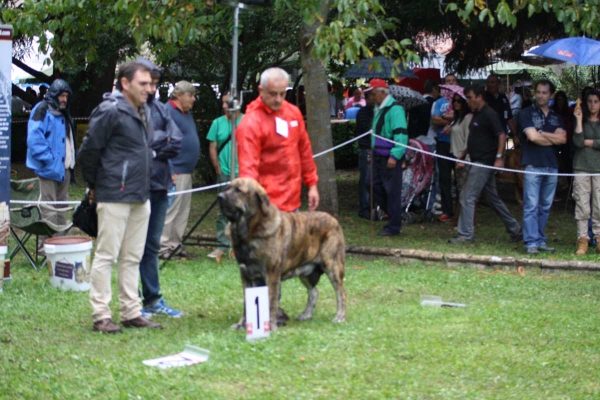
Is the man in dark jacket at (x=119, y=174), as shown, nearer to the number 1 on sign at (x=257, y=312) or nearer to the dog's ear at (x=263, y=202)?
the dog's ear at (x=263, y=202)

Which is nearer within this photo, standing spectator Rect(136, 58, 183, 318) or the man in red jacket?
the man in red jacket

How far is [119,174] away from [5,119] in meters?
3.25

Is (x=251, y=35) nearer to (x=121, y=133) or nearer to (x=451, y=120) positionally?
(x=451, y=120)

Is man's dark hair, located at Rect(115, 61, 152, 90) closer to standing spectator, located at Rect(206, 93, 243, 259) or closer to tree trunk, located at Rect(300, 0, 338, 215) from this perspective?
standing spectator, located at Rect(206, 93, 243, 259)

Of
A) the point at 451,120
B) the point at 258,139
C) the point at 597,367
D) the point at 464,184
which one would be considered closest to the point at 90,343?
the point at 258,139

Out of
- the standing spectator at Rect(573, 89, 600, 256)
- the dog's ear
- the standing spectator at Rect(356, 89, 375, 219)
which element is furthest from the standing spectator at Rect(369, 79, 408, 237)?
the dog's ear

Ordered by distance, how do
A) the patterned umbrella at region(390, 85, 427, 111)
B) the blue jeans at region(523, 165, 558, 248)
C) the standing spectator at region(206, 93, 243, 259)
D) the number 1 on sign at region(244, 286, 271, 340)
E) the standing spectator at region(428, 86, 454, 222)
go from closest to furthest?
the number 1 on sign at region(244, 286, 271, 340), the standing spectator at region(206, 93, 243, 259), the blue jeans at region(523, 165, 558, 248), the standing spectator at region(428, 86, 454, 222), the patterned umbrella at region(390, 85, 427, 111)

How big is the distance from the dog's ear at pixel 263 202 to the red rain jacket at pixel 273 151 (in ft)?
1.16

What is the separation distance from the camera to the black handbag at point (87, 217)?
7.40 meters

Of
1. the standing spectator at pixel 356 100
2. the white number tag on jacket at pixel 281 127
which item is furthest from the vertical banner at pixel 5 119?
the standing spectator at pixel 356 100

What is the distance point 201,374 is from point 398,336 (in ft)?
6.14

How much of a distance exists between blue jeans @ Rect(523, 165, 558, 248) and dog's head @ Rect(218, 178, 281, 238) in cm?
572

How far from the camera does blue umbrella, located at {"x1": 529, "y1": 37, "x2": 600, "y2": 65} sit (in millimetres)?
12438

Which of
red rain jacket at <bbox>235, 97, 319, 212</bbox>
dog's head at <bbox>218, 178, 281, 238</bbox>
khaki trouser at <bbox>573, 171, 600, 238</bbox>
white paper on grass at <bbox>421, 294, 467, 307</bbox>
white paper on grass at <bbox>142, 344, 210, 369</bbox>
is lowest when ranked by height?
white paper on grass at <bbox>421, 294, 467, 307</bbox>
